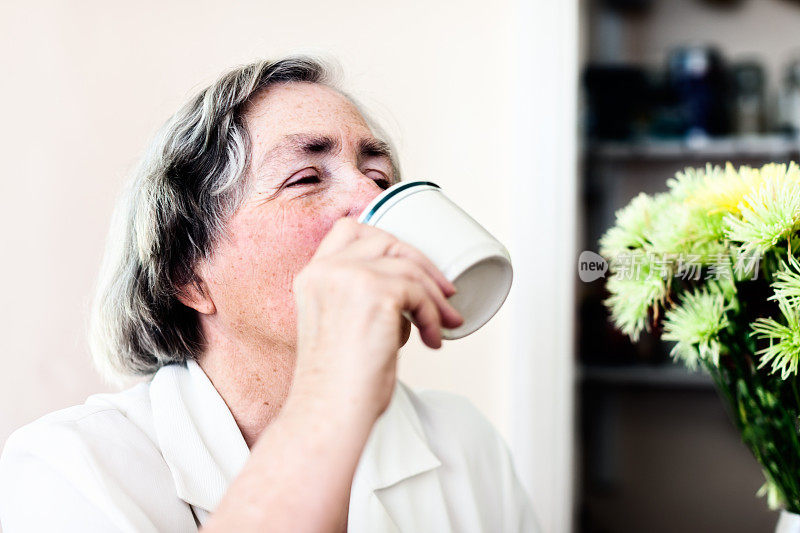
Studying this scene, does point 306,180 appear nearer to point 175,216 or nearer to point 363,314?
point 175,216

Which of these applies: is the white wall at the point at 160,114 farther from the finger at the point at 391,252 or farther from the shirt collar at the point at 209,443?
the finger at the point at 391,252

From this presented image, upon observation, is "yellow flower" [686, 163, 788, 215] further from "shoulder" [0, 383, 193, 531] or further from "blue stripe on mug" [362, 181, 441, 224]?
"shoulder" [0, 383, 193, 531]

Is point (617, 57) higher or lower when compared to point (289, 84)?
higher

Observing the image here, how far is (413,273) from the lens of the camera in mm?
519

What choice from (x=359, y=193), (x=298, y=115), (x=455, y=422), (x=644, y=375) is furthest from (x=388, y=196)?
(x=644, y=375)

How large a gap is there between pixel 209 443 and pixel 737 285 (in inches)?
24.4

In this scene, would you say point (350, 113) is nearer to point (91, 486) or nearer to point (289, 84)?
point (289, 84)

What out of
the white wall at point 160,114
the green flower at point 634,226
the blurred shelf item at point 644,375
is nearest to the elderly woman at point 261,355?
the white wall at point 160,114

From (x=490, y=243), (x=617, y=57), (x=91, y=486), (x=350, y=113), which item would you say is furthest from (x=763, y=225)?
(x=617, y=57)

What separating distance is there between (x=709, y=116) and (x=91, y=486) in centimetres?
230

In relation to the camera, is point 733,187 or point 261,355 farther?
point 261,355

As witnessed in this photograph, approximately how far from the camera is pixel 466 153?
1.37 m

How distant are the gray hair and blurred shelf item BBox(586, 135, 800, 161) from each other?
5.35 ft

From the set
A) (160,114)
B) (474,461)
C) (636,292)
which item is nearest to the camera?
(636,292)
